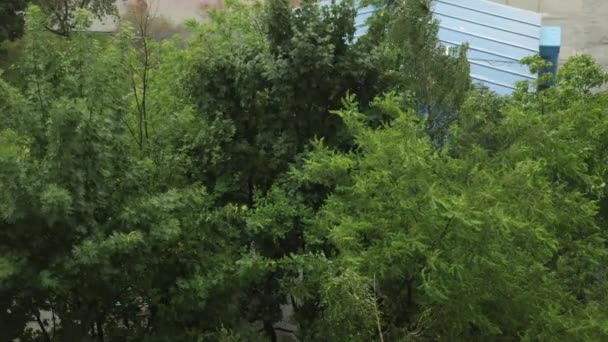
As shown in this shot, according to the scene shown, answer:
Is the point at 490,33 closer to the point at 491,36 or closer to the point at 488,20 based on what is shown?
the point at 491,36

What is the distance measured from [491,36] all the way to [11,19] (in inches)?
684

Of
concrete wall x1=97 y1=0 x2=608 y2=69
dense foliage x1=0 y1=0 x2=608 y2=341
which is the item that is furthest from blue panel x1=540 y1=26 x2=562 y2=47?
concrete wall x1=97 y1=0 x2=608 y2=69

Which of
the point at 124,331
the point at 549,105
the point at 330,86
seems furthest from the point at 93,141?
the point at 549,105

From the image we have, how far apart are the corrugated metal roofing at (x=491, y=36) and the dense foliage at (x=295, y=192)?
197 inches

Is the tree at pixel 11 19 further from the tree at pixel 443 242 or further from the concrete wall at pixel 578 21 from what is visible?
the tree at pixel 443 242

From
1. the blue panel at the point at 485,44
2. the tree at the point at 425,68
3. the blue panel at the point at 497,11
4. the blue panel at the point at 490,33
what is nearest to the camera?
the tree at the point at 425,68

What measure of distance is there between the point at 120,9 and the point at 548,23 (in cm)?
2003

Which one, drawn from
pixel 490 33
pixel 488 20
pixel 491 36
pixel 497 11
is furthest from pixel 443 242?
pixel 497 11

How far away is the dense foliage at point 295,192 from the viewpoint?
6.89 metres

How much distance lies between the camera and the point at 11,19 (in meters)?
25.2

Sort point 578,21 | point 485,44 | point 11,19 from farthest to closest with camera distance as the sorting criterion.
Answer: point 578,21, point 11,19, point 485,44

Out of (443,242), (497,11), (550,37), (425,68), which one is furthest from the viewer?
(497,11)

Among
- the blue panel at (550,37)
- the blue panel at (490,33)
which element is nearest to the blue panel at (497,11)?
the blue panel at (550,37)

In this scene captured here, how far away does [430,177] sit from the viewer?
7156 millimetres
